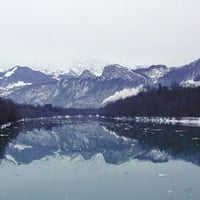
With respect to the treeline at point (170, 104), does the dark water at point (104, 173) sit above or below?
below

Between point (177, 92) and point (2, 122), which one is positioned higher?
point (177, 92)

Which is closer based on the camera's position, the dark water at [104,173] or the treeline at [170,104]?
the dark water at [104,173]

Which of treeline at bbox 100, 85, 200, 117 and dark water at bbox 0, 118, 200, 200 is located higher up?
treeline at bbox 100, 85, 200, 117

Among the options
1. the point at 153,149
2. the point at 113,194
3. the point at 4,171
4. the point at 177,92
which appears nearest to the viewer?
the point at 113,194

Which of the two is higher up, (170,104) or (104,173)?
(170,104)

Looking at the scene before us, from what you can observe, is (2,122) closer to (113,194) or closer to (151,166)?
(151,166)

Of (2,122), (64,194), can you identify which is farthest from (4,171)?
(2,122)

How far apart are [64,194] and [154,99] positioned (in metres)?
154

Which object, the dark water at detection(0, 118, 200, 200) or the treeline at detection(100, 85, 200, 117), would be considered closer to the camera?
the dark water at detection(0, 118, 200, 200)

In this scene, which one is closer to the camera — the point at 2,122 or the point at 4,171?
the point at 4,171

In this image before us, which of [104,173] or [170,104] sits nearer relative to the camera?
[104,173]

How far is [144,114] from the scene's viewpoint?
599 feet

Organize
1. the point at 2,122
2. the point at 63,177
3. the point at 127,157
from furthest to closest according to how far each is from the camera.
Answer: the point at 2,122 → the point at 127,157 → the point at 63,177

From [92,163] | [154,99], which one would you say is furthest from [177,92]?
[92,163]
